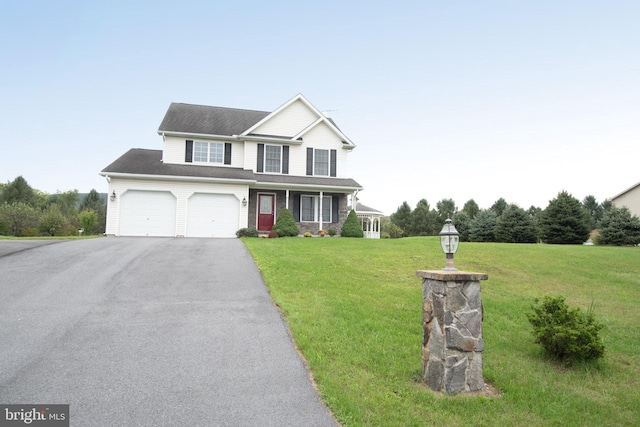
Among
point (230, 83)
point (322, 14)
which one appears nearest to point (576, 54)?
point (322, 14)

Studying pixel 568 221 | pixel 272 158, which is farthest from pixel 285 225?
pixel 568 221

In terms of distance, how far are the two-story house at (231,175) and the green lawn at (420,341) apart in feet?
31.5

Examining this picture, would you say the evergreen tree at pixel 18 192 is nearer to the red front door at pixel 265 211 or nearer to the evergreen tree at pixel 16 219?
the evergreen tree at pixel 16 219

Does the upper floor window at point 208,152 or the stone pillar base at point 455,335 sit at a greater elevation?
the upper floor window at point 208,152

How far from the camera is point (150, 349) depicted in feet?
17.3

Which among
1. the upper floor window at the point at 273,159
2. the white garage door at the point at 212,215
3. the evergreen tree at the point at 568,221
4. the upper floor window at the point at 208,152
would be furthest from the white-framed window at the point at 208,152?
the evergreen tree at the point at 568,221

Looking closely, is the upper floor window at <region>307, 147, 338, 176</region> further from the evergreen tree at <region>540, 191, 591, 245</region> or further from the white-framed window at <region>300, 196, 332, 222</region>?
the evergreen tree at <region>540, 191, 591, 245</region>

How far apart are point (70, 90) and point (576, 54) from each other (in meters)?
24.1

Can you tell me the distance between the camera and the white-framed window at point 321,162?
22.9 metres

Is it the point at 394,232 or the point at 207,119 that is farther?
the point at 394,232

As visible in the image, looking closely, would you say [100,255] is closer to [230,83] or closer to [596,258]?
[230,83]

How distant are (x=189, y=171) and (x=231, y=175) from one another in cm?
233

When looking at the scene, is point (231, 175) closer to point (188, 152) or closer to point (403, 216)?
point (188, 152)

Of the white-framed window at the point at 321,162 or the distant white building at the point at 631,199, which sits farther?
the distant white building at the point at 631,199
